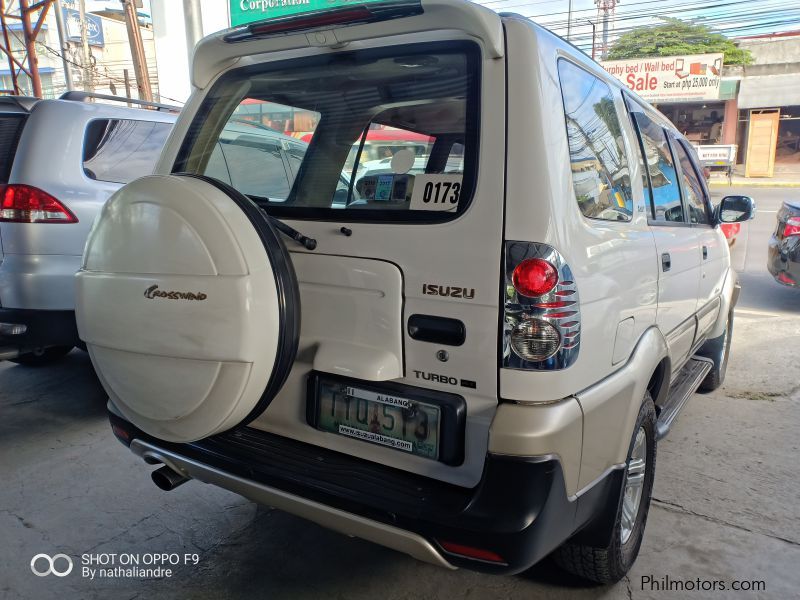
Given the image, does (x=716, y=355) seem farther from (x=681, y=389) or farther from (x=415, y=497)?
(x=415, y=497)

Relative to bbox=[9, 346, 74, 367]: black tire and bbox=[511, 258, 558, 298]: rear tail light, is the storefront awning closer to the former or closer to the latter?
bbox=[9, 346, 74, 367]: black tire

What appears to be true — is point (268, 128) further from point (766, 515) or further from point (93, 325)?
point (766, 515)

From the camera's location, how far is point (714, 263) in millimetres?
3682

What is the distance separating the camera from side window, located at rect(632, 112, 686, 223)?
2693 mm

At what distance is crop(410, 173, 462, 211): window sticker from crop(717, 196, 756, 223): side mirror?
8.05 ft

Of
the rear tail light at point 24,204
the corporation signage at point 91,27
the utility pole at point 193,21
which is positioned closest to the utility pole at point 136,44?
the utility pole at point 193,21

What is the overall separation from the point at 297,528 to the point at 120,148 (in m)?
2.90

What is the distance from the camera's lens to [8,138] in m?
3.95

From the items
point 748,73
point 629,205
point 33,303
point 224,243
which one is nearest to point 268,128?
point 224,243

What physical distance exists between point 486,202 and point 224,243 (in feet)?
2.45

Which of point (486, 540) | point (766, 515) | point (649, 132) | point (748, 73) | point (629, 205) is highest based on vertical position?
point (748, 73)

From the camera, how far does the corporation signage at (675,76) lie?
88.2ft

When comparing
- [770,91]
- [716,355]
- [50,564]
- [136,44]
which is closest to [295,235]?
[50,564]

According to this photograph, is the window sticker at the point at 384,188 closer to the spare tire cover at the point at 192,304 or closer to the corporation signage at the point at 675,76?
A: the spare tire cover at the point at 192,304
